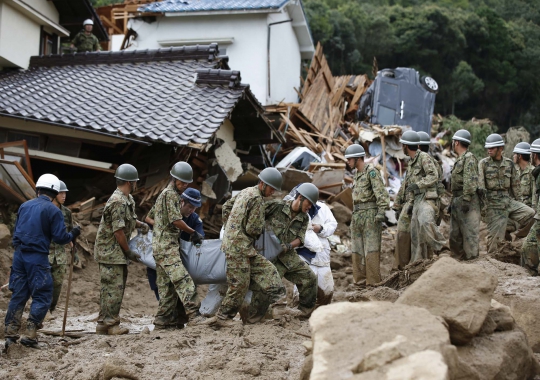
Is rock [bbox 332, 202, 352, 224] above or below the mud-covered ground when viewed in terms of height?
above

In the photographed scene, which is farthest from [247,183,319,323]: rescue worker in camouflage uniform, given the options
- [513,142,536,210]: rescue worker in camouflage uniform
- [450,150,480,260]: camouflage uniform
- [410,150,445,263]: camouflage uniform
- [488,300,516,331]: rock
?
[513,142,536,210]: rescue worker in camouflage uniform

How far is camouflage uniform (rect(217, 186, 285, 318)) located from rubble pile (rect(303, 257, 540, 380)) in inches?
94.5

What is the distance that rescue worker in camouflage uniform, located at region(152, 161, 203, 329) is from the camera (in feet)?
23.9

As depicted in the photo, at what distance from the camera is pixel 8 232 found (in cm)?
1061

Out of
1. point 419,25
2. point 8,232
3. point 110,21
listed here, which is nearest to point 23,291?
point 8,232

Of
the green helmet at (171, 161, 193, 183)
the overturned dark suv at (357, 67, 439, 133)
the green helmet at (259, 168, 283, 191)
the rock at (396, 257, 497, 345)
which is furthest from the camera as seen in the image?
the overturned dark suv at (357, 67, 439, 133)

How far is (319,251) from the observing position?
28.0ft

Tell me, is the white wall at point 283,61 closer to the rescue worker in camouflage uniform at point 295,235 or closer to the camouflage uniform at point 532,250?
the camouflage uniform at point 532,250

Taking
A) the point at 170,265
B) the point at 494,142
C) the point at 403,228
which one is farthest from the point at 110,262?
the point at 494,142

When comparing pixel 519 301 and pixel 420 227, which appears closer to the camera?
pixel 519 301

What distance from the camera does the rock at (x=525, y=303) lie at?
5.64 metres

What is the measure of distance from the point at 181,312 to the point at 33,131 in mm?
6253

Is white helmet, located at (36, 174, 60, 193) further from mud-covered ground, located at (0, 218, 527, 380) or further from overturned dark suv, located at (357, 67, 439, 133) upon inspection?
overturned dark suv, located at (357, 67, 439, 133)

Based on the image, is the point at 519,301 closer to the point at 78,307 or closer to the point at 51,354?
the point at 51,354
